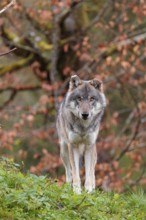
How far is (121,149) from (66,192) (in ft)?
36.3

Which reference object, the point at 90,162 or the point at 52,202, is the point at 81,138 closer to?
the point at 90,162

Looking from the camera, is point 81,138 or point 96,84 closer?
point 81,138

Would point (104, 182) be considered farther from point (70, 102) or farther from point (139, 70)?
point (70, 102)

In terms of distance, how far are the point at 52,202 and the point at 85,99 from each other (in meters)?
3.00

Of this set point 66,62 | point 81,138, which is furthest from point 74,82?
point 66,62

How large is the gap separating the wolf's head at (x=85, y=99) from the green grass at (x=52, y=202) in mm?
1687

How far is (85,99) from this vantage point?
10.9 m

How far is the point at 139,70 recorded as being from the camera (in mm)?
21094

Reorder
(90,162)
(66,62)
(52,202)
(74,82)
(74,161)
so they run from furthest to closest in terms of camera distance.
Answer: (66,62)
(74,82)
(90,162)
(74,161)
(52,202)

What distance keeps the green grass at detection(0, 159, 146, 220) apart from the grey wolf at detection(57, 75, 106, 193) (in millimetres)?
1301

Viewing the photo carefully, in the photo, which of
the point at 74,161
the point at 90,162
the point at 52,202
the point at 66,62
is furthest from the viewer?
the point at 66,62

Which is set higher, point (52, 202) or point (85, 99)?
point (85, 99)

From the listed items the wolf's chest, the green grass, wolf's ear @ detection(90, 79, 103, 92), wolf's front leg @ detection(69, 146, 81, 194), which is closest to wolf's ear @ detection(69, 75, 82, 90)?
wolf's ear @ detection(90, 79, 103, 92)

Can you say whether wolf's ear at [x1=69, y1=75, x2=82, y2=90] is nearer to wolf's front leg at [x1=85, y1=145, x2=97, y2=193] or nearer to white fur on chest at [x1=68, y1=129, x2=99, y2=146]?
white fur on chest at [x1=68, y1=129, x2=99, y2=146]
